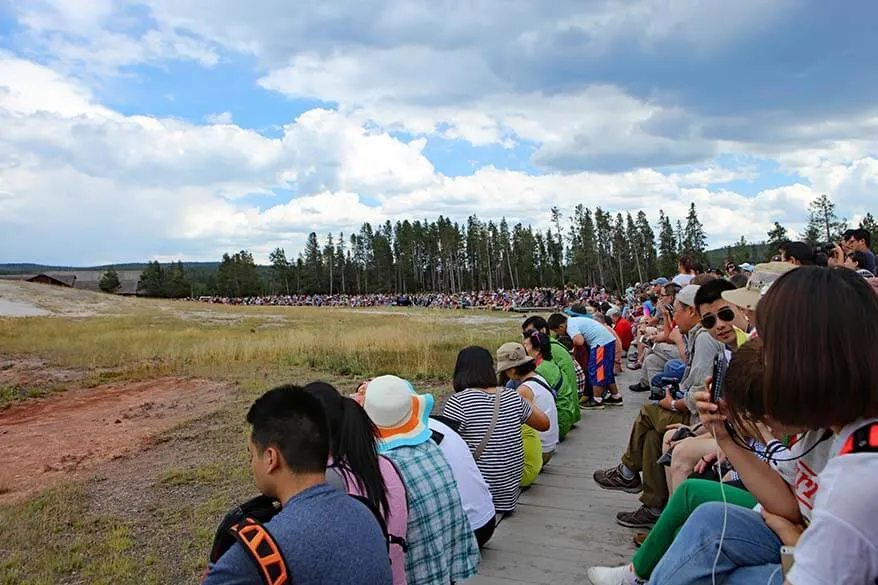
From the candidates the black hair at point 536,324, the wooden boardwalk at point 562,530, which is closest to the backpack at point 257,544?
the wooden boardwalk at point 562,530

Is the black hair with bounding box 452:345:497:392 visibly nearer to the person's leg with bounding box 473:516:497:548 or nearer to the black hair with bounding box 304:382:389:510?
the person's leg with bounding box 473:516:497:548

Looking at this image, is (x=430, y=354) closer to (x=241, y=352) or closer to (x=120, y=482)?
(x=241, y=352)

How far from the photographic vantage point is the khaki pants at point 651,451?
3.89 metres

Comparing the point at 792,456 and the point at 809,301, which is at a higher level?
the point at 809,301

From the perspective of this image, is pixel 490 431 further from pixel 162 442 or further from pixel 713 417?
pixel 162 442

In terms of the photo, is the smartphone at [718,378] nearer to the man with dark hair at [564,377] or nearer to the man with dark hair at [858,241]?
the man with dark hair at [564,377]

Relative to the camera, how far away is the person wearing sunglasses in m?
3.96

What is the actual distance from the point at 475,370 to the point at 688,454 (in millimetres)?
1343

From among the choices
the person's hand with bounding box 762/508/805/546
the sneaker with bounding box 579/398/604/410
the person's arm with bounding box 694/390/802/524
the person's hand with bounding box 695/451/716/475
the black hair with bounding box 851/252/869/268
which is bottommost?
the sneaker with bounding box 579/398/604/410

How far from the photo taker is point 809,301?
1.57 meters

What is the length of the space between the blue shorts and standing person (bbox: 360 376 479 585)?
4.86 metres

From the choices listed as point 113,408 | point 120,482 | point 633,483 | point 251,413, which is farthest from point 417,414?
point 113,408

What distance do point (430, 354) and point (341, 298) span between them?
2473 inches

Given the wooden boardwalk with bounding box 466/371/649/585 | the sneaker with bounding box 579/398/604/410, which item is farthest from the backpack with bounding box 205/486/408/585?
the sneaker with bounding box 579/398/604/410
